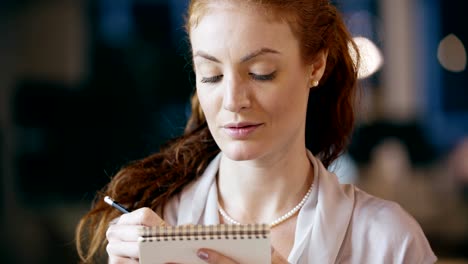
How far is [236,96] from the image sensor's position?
1227 millimetres

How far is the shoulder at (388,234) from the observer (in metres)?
1.29

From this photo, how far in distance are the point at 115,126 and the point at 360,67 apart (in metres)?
3.44

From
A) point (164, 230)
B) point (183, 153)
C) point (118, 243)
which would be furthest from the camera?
point (183, 153)

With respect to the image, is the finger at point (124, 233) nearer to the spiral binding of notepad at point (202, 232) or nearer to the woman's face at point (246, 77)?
the spiral binding of notepad at point (202, 232)

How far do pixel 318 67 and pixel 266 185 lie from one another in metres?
0.22

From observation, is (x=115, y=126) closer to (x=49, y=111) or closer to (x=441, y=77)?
(x=49, y=111)

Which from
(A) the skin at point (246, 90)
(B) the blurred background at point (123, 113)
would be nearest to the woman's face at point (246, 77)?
(A) the skin at point (246, 90)

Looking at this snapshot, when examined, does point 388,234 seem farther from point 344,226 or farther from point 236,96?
point 236,96

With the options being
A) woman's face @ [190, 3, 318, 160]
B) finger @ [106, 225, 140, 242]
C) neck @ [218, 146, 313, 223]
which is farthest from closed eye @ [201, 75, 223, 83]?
finger @ [106, 225, 140, 242]

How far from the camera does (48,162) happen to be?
15.6 feet

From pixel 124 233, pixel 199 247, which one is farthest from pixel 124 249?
pixel 199 247

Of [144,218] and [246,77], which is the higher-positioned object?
[246,77]

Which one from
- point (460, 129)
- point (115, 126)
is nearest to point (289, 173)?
point (115, 126)

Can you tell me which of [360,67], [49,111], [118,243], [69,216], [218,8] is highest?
[218,8]
